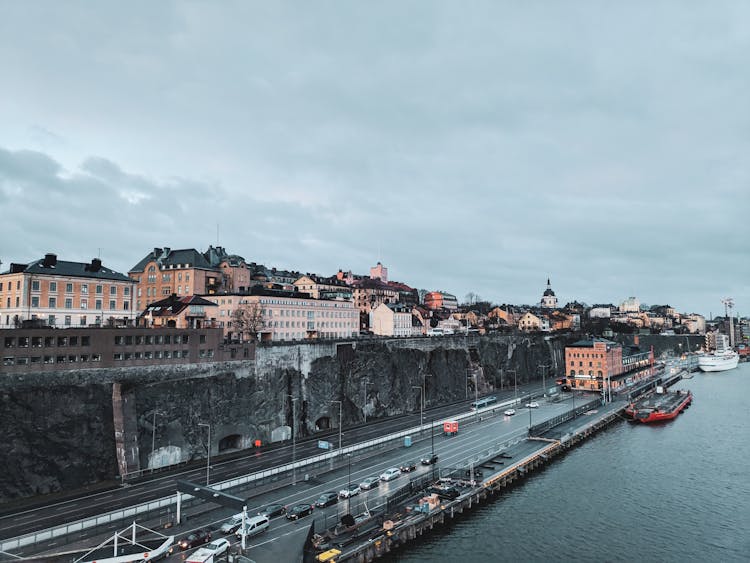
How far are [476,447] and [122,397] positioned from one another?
44747mm

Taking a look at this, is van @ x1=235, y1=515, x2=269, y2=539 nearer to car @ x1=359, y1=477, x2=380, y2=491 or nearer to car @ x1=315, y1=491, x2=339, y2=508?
car @ x1=315, y1=491, x2=339, y2=508

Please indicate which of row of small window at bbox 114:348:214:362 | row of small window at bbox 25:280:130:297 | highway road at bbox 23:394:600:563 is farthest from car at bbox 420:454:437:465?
row of small window at bbox 25:280:130:297

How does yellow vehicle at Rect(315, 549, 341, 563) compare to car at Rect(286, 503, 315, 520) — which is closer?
yellow vehicle at Rect(315, 549, 341, 563)

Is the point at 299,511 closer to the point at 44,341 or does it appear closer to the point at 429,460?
the point at 429,460

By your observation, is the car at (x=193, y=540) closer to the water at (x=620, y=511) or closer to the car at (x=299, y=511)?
the car at (x=299, y=511)

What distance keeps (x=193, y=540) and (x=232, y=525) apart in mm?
3167

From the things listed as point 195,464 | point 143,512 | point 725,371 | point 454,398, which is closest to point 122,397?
point 195,464

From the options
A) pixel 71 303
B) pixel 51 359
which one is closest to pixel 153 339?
pixel 51 359

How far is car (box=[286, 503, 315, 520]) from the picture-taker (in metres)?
41.5

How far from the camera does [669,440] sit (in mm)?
78375

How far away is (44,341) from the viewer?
54250mm

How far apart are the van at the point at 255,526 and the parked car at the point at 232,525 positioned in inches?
18.1

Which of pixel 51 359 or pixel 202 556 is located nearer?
pixel 202 556

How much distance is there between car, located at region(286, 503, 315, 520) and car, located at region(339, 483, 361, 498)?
403cm
